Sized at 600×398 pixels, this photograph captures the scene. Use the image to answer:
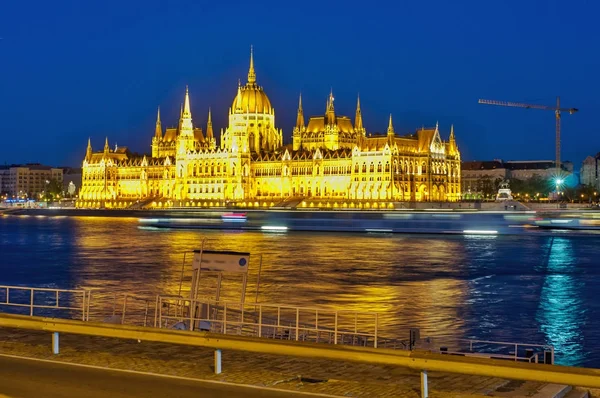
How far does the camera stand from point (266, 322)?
22.6 metres

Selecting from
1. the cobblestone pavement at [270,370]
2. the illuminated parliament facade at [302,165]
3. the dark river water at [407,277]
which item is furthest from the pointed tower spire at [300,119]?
the cobblestone pavement at [270,370]

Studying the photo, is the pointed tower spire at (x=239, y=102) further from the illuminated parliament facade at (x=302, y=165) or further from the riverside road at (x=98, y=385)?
the riverside road at (x=98, y=385)

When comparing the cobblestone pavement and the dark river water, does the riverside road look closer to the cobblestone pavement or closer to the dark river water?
the cobblestone pavement

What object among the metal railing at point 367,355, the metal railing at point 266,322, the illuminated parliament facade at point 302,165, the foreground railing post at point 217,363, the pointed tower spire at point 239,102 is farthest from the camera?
the pointed tower spire at point 239,102

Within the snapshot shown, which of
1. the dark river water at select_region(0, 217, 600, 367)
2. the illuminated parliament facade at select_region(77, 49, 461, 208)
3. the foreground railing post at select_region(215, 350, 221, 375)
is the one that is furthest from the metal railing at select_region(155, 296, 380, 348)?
the illuminated parliament facade at select_region(77, 49, 461, 208)

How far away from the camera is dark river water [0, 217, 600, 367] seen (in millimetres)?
25453

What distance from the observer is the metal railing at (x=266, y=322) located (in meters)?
17.1

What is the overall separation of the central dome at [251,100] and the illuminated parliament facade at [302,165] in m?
0.21

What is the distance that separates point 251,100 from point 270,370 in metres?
176

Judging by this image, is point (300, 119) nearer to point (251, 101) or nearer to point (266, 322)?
point (251, 101)

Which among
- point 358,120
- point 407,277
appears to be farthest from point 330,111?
point 407,277

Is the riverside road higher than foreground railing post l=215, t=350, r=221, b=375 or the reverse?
the reverse

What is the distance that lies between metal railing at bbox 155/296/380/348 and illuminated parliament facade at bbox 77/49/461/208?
131867 mm

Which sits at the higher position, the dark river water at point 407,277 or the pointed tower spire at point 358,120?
the pointed tower spire at point 358,120
